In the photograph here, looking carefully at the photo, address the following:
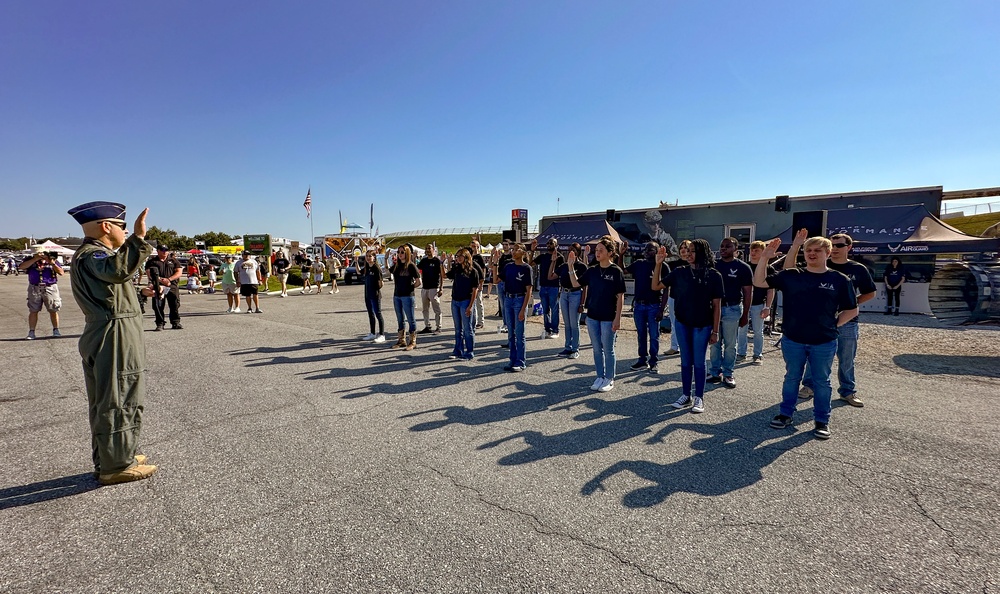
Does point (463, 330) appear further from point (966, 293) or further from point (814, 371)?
point (966, 293)

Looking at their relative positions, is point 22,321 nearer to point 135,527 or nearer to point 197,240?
point 135,527

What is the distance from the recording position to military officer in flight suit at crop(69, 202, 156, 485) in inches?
120

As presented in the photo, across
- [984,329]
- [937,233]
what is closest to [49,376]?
[984,329]

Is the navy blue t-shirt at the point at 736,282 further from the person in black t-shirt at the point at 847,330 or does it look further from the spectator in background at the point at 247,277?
the spectator in background at the point at 247,277

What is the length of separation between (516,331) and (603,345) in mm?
1486

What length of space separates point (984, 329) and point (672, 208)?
11.1 metres

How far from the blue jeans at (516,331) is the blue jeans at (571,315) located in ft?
3.07

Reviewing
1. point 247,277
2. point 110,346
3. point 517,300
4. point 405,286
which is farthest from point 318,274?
point 110,346

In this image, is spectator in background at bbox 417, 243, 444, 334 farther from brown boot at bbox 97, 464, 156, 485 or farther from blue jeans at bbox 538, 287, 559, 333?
brown boot at bbox 97, 464, 156, 485

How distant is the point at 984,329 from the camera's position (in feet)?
32.6

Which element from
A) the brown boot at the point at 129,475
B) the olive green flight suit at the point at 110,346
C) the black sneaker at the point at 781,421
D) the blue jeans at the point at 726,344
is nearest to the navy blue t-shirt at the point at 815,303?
the black sneaker at the point at 781,421

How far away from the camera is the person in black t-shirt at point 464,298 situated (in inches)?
287

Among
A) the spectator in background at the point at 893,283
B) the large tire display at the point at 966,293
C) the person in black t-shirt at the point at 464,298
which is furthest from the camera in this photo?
the spectator in background at the point at 893,283

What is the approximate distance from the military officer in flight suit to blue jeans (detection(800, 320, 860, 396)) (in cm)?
658
